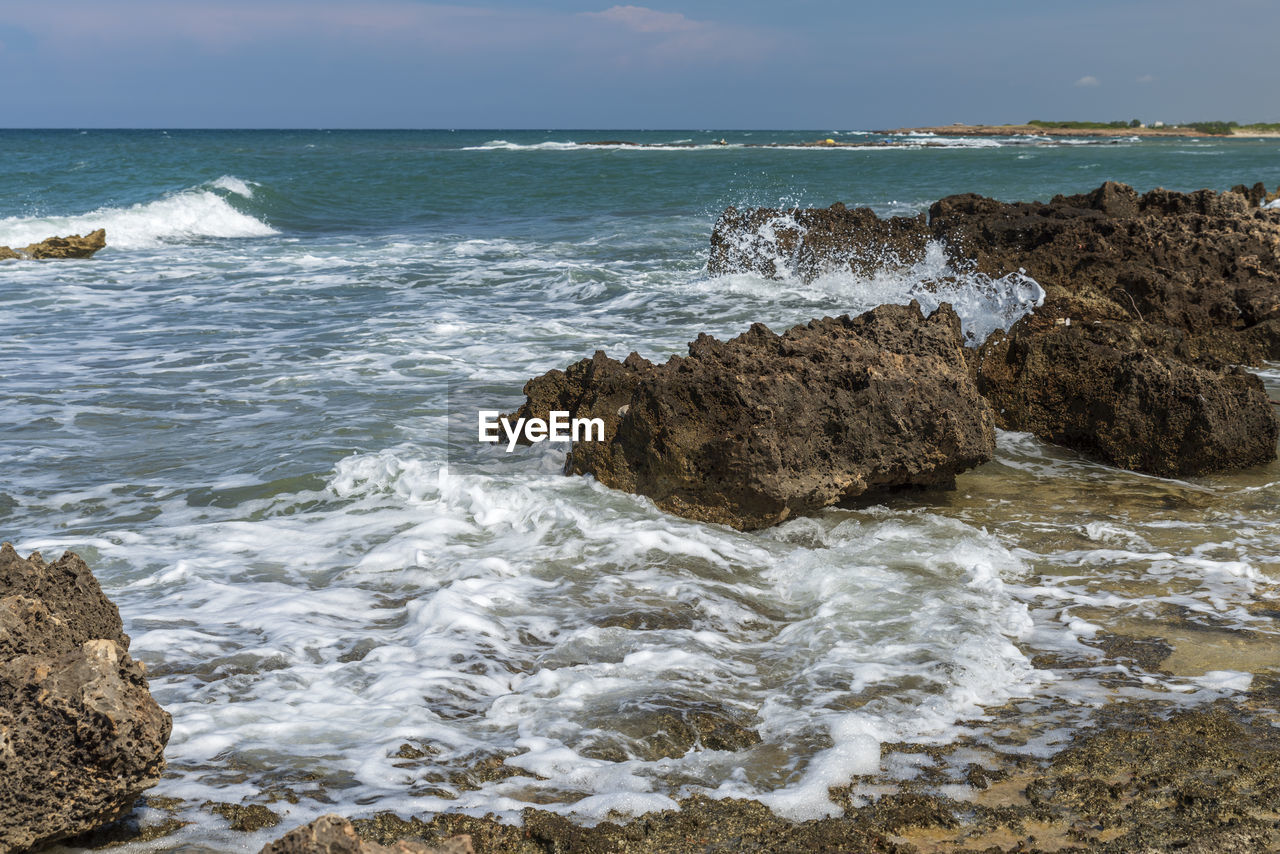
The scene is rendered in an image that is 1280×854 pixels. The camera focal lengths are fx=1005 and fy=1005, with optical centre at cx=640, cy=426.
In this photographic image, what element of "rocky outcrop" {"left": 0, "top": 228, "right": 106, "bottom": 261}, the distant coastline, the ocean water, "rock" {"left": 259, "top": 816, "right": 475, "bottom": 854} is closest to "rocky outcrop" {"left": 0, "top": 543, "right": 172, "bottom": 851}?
the ocean water

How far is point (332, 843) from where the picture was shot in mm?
1723

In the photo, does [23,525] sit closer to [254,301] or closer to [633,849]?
[633,849]

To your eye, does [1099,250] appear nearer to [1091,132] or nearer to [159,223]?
[159,223]

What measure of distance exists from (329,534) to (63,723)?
229 centimetres

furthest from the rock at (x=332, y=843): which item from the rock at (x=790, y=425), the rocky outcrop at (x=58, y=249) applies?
the rocky outcrop at (x=58, y=249)

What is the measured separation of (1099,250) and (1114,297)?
881mm

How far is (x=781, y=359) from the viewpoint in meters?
4.79

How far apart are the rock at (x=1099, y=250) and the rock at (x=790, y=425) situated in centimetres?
236

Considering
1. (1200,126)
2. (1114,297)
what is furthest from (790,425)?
(1200,126)

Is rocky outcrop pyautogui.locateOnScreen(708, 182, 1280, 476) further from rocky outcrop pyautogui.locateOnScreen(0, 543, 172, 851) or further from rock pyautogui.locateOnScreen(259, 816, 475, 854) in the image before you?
rocky outcrop pyautogui.locateOnScreen(0, 543, 172, 851)

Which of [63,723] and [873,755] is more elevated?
[63,723]

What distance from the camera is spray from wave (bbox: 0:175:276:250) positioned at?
17.7 metres

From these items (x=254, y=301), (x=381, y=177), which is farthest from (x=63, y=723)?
(x=381, y=177)

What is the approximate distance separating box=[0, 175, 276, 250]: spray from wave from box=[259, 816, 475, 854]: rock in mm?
17223
